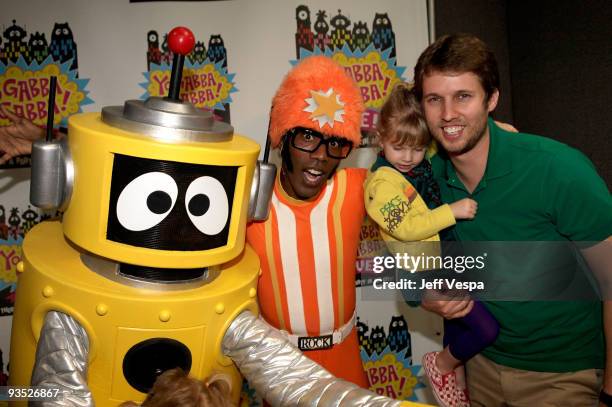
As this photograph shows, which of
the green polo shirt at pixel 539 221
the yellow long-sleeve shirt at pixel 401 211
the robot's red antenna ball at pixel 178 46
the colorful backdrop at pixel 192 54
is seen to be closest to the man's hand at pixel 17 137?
the colorful backdrop at pixel 192 54

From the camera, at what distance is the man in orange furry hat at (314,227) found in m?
1.76

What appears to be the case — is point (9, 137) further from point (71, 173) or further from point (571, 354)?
point (571, 354)

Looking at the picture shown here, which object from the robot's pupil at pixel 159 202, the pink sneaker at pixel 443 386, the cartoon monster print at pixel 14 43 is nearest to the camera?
the robot's pupil at pixel 159 202

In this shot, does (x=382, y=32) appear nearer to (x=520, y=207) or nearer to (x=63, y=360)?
(x=520, y=207)

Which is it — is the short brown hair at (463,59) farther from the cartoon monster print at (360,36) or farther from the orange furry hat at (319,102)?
the cartoon monster print at (360,36)

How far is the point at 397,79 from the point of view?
2600 millimetres

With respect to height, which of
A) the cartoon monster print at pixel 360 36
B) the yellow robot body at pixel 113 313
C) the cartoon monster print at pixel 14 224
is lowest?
the yellow robot body at pixel 113 313

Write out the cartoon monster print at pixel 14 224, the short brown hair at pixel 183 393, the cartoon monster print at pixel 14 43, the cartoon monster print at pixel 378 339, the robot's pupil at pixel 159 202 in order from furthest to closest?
the cartoon monster print at pixel 378 339
the cartoon monster print at pixel 14 224
the cartoon monster print at pixel 14 43
the robot's pupil at pixel 159 202
the short brown hair at pixel 183 393

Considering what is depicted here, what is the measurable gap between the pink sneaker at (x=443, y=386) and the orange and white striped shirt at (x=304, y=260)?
0.42 m

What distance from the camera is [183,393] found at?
1.25 metres

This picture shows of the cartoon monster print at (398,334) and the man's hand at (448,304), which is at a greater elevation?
the man's hand at (448,304)

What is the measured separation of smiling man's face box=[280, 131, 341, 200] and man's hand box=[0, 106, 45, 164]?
85 cm

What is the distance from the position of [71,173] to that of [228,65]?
46.6 inches

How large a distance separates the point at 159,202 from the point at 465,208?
Answer: 0.92 meters
